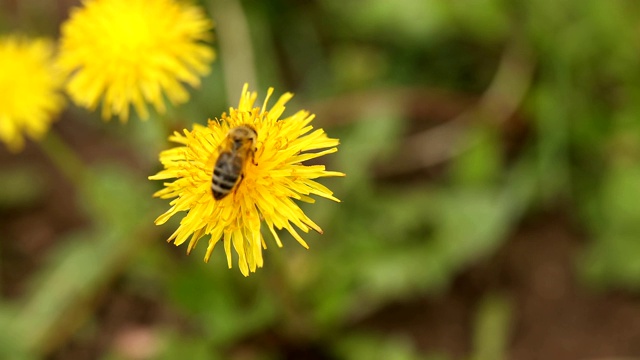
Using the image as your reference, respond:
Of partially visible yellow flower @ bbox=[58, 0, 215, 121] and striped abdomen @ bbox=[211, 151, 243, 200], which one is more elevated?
partially visible yellow flower @ bbox=[58, 0, 215, 121]

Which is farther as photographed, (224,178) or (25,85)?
(25,85)

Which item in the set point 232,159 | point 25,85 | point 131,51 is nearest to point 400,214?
point 131,51

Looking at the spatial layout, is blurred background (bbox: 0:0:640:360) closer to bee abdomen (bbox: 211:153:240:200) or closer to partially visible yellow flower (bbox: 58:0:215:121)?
partially visible yellow flower (bbox: 58:0:215:121)

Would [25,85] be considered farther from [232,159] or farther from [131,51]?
[232,159]

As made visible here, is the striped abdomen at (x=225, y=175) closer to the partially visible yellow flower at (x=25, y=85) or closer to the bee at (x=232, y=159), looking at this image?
the bee at (x=232, y=159)

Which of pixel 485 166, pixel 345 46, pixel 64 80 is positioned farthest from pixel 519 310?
pixel 64 80

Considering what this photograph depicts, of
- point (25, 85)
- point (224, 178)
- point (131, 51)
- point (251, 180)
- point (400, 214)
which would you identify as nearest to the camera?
point (224, 178)

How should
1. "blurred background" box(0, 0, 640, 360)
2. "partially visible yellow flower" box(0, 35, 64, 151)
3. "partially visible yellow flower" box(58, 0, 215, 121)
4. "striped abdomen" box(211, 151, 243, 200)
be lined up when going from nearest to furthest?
"striped abdomen" box(211, 151, 243, 200)
"partially visible yellow flower" box(58, 0, 215, 121)
"partially visible yellow flower" box(0, 35, 64, 151)
"blurred background" box(0, 0, 640, 360)

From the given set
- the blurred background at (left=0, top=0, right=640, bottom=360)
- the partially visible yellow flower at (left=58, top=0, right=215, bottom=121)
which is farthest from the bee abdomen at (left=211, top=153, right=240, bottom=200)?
the blurred background at (left=0, top=0, right=640, bottom=360)

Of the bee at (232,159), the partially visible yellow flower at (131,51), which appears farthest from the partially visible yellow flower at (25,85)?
the bee at (232,159)
